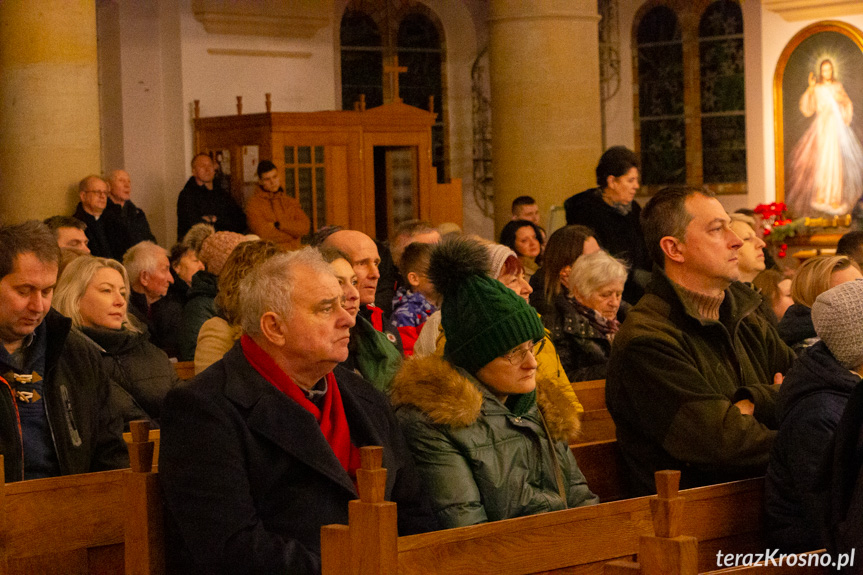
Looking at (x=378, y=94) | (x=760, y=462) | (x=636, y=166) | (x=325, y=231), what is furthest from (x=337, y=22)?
(x=760, y=462)

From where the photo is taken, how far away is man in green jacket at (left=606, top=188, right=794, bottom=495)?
11.9 feet

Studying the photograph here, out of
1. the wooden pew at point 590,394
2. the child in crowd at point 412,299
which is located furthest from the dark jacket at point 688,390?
the child in crowd at point 412,299

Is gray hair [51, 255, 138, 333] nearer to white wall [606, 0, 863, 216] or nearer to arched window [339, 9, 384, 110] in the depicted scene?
arched window [339, 9, 384, 110]

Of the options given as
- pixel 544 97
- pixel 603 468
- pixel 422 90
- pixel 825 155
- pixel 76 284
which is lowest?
pixel 603 468

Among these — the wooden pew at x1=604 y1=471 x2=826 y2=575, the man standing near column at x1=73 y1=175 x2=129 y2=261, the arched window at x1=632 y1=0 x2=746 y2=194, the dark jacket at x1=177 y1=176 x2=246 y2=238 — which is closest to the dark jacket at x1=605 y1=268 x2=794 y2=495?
the wooden pew at x1=604 y1=471 x2=826 y2=575

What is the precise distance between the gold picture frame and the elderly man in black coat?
41.5ft

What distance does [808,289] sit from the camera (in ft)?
16.0

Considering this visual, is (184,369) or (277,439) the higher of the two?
(277,439)

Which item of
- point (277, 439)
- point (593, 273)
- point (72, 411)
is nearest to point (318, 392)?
point (277, 439)

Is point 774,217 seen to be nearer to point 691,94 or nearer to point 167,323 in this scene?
point 691,94

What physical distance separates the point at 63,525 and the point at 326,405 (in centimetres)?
86

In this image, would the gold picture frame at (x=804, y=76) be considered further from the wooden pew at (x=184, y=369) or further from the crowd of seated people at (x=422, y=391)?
the wooden pew at (x=184, y=369)

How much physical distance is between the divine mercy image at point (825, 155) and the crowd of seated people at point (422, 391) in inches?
409

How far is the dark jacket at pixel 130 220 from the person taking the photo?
1015 cm
